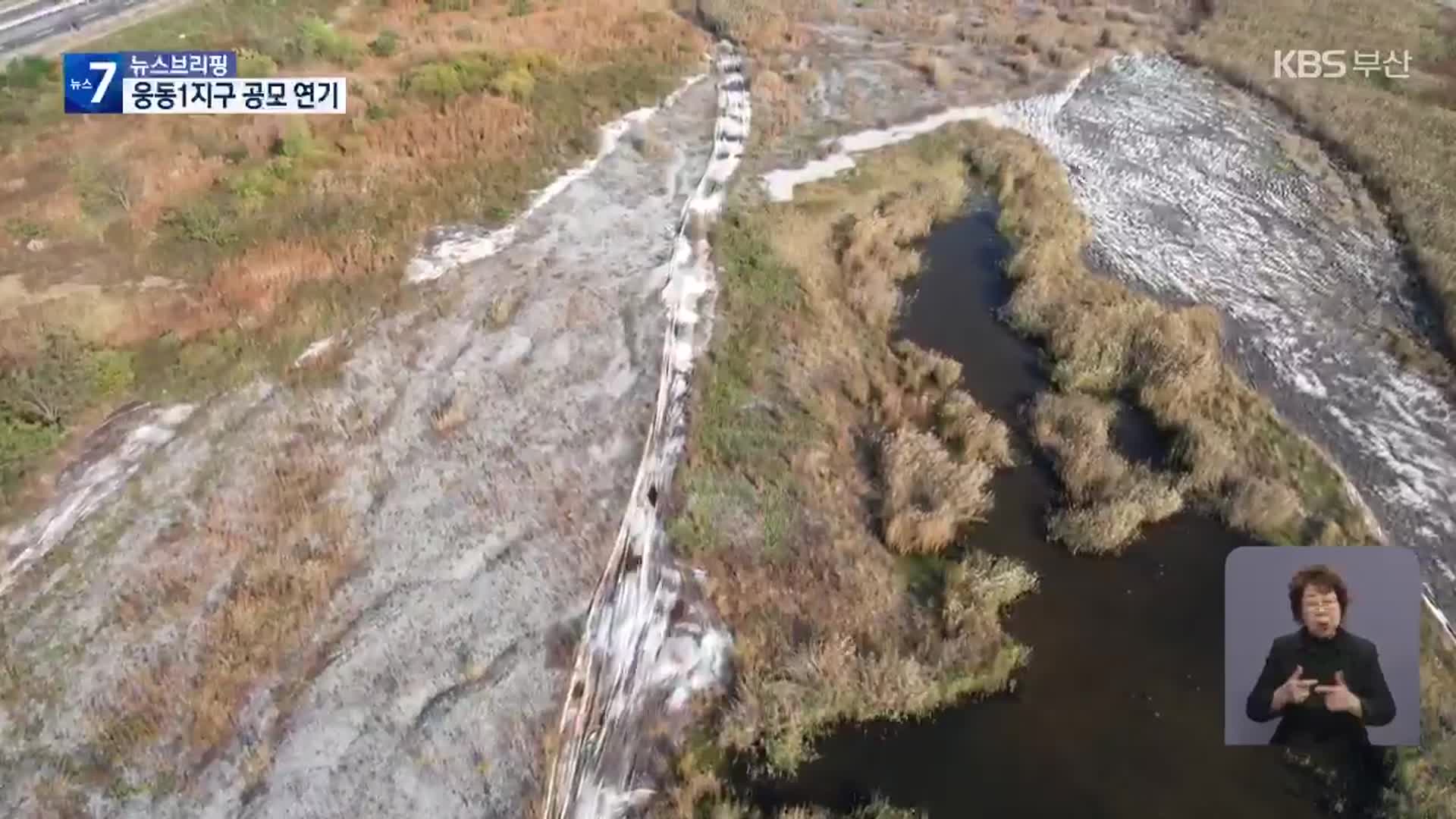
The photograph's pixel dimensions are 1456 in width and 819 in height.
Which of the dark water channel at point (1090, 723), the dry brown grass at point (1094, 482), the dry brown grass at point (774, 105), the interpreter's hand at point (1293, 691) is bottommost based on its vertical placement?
the dark water channel at point (1090, 723)

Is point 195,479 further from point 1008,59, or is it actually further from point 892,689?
point 1008,59

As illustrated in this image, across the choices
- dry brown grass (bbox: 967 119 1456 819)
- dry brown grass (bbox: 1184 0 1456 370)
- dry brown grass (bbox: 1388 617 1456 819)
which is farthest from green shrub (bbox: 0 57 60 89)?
dry brown grass (bbox: 1184 0 1456 370)

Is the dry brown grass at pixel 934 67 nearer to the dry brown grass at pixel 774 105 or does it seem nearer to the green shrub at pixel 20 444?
the dry brown grass at pixel 774 105

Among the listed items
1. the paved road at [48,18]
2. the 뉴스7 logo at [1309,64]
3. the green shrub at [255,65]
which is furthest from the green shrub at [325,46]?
the 뉴스7 logo at [1309,64]

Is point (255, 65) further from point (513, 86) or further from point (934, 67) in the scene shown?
point (934, 67)

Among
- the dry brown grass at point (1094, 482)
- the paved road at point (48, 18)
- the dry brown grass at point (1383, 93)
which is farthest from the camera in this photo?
the paved road at point (48, 18)

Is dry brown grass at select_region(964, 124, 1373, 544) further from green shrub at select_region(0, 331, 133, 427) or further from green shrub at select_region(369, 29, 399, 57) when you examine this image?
green shrub at select_region(369, 29, 399, 57)

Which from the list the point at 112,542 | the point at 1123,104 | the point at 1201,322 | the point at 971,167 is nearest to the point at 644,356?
the point at 112,542
